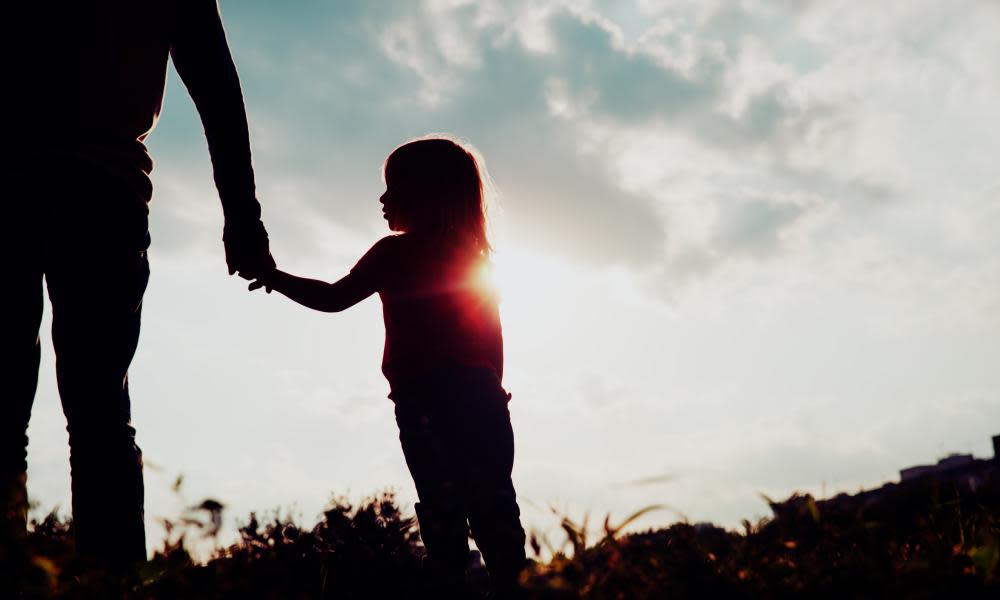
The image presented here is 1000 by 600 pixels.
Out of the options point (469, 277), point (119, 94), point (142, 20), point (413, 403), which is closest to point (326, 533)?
point (413, 403)

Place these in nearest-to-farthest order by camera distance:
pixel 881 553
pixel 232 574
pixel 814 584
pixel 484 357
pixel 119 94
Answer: pixel 814 584 → pixel 881 553 → pixel 232 574 → pixel 119 94 → pixel 484 357

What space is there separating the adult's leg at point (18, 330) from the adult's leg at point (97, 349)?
0.10 meters

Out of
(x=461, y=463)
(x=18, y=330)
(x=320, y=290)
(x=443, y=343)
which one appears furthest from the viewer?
(x=320, y=290)

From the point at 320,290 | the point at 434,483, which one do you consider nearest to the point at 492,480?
the point at 434,483

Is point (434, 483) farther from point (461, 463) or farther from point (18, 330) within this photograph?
point (18, 330)

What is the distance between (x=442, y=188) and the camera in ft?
14.5

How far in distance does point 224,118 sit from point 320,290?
918mm

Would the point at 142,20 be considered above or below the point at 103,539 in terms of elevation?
above

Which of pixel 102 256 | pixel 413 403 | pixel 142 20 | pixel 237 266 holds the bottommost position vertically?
pixel 413 403

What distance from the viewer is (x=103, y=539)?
2934 mm

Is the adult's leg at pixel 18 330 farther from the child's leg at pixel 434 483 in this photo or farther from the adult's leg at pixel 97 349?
the child's leg at pixel 434 483

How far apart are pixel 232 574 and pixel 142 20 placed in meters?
2.11

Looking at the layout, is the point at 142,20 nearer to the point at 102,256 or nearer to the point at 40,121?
the point at 40,121

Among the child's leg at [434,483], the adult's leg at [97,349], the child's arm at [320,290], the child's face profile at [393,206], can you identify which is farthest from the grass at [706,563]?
the child's face profile at [393,206]
